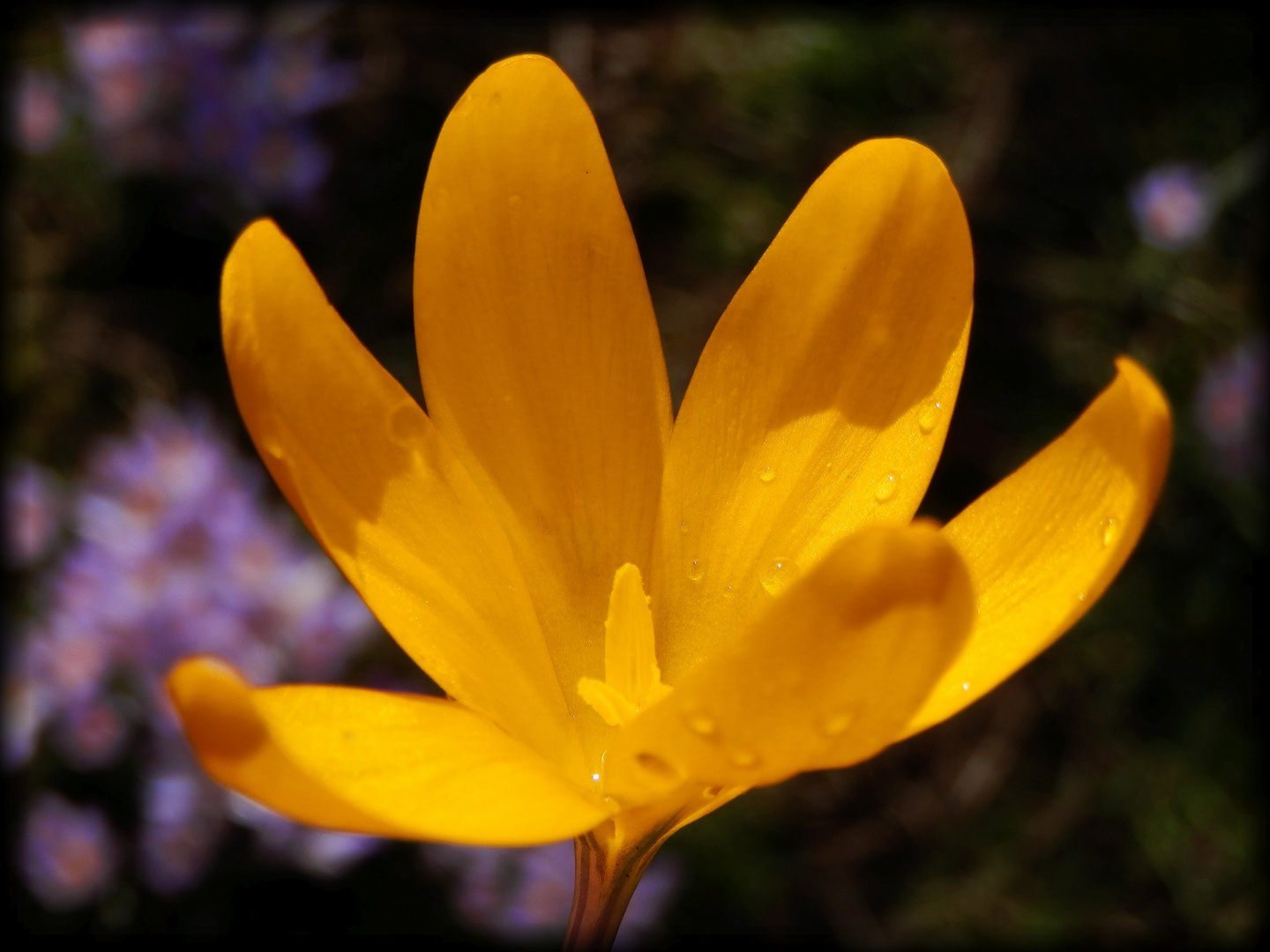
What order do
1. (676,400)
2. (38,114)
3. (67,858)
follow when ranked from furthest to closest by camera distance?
(676,400)
(38,114)
(67,858)

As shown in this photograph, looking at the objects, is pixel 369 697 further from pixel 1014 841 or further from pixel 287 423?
pixel 1014 841

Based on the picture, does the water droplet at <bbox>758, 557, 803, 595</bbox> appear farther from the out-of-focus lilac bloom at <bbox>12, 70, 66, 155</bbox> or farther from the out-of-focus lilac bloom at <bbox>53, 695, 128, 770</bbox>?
the out-of-focus lilac bloom at <bbox>12, 70, 66, 155</bbox>

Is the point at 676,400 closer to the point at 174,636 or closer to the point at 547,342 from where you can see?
the point at 174,636

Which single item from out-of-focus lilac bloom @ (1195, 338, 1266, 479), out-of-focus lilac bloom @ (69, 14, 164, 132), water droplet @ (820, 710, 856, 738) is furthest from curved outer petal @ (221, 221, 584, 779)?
out-of-focus lilac bloom @ (1195, 338, 1266, 479)

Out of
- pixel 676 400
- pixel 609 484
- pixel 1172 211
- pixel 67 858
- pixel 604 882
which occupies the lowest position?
pixel 67 858

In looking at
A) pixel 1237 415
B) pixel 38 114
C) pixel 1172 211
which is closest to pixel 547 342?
pixel 1237 415

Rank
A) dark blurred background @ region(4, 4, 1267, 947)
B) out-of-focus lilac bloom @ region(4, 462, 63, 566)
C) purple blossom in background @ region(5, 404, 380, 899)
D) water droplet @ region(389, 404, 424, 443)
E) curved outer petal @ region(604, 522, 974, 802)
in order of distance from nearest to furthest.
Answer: curved outer petal @ region(604, 522, 974, 802)
water droplet @ region(389, 404, 424, 443)
purple blossom in background @ region(5, 404, 380, 899)
dark blurred background @ region(4, 4, 1267, 947)
out-of-focus lilac bloom @ region(4, 462, 63, 566)
